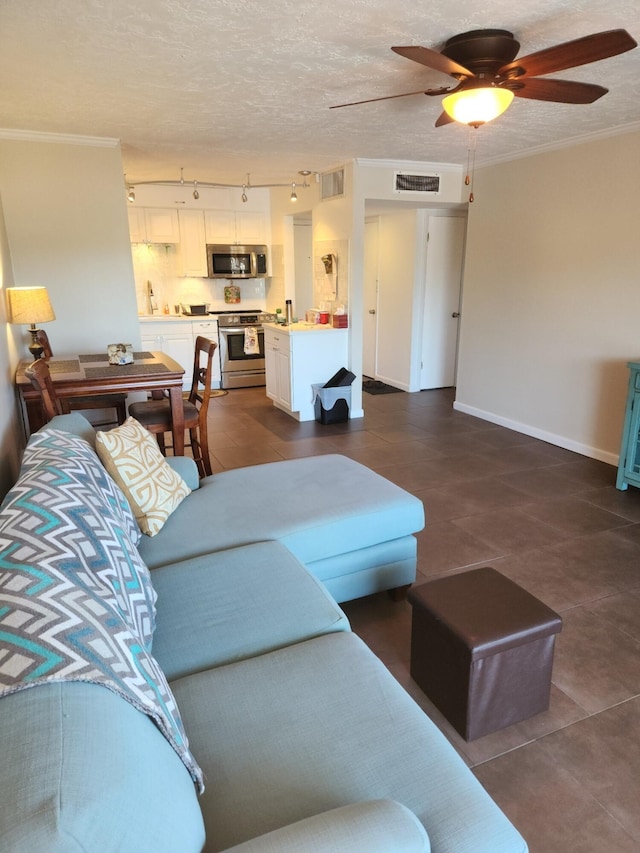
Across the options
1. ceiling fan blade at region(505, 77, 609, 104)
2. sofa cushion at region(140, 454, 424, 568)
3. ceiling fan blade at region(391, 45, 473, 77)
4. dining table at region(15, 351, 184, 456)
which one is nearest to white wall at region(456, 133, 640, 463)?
ceiling fan blade at region(505, 77, 609, 104)

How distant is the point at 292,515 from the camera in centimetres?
226

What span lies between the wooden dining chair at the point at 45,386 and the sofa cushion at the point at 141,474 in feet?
2.65

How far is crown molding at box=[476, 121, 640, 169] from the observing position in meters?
3.81

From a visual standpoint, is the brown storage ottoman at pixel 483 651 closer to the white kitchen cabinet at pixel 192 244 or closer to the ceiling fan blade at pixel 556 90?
the ceiling fan blade at pixel 556 90

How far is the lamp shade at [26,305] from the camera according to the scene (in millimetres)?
3299

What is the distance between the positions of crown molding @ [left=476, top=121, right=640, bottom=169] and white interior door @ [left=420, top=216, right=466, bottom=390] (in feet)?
3.96

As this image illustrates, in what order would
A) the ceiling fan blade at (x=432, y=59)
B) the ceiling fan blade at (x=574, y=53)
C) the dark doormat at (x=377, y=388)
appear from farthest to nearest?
the dark doormat at (x=377, y=388) < the ceiling fan blade at (x=432, y=59) < the ceiling fan blade at (x=574, y=53)

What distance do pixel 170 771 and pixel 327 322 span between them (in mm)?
5078

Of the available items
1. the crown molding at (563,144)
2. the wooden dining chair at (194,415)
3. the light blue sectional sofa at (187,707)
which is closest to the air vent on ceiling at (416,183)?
the crown molding at (563,144)

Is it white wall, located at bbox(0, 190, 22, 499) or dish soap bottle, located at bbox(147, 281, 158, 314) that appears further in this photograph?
dish soap bottle, located at bbox(147, 281, 158, 314)

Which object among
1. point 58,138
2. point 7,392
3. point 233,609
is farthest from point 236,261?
point 233,609

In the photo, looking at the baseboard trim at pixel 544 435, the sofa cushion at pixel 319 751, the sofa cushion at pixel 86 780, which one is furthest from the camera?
the baseboard trim at pixel 544 435

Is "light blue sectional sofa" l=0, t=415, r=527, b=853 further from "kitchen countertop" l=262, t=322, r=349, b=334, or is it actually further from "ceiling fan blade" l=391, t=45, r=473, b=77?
"kitchen countertop" l=262, t=322, r=349, b=334

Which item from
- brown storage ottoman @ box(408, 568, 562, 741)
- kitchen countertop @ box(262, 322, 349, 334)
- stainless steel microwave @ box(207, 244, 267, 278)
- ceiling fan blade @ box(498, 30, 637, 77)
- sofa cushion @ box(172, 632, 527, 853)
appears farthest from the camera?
stainless steel microwave @ box(207, 244, 267, 278)
